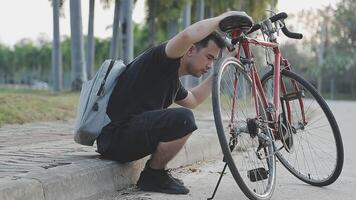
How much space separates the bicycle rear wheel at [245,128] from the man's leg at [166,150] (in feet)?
1.21

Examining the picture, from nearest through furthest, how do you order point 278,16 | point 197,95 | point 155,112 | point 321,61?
point 155,112
point 278,16
point 197,95
point 321,61

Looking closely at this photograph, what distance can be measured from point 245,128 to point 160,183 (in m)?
0.77

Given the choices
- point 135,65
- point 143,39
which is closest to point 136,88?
point 135,65

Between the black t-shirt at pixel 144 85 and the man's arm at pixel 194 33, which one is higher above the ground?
the man's arm at pixel 194 33

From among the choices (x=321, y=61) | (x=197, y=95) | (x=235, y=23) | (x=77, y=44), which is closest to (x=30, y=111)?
(x=197, y=95)

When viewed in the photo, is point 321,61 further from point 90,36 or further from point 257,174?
point 257,174

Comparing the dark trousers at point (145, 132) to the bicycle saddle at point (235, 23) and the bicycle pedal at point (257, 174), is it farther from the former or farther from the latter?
the bicycle saddle at point (235, 23)

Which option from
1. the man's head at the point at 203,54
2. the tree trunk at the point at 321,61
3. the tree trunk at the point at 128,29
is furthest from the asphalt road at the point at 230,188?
the tree trunk at the point at 321,61

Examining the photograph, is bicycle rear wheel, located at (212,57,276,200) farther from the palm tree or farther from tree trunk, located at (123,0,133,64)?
the palm tree

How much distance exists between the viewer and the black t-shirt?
13.3 feet

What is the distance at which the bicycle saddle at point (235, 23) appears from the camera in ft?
12.3

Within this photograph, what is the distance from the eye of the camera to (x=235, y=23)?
3.79m

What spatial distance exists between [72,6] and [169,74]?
602 inches

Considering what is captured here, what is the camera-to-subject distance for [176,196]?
4.15 m
